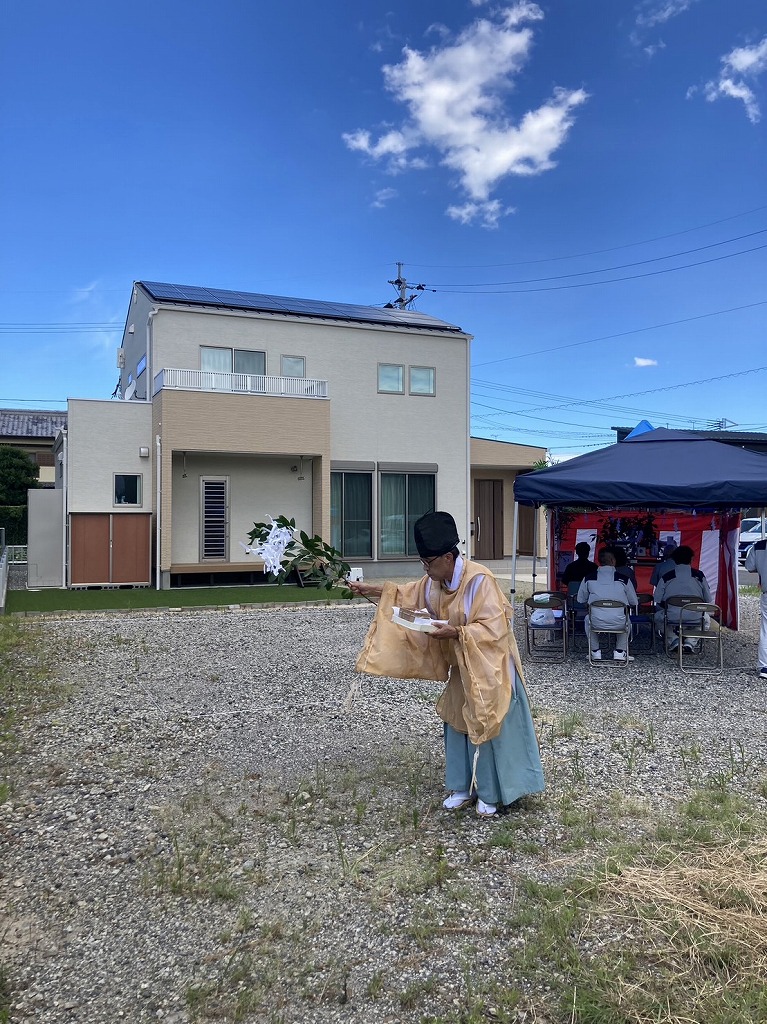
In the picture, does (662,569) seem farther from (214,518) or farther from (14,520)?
(14,520)

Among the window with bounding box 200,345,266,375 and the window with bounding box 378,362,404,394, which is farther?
the window with bounding box 378,362,404,394

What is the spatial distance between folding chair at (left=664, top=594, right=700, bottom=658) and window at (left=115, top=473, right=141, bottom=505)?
1111cm

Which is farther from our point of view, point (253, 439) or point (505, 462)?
point (505, 462)

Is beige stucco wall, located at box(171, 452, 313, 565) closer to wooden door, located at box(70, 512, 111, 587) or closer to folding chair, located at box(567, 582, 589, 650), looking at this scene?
wooden door, located at box(70, 512, 111, 587)

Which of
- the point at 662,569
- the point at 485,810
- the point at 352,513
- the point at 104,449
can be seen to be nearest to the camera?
the point at 485,810

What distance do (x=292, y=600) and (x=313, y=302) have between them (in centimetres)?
937

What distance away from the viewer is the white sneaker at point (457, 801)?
161 inches

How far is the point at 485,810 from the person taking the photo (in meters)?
3.99

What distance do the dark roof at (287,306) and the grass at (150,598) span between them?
6.14m

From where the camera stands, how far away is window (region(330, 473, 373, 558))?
57.0ft

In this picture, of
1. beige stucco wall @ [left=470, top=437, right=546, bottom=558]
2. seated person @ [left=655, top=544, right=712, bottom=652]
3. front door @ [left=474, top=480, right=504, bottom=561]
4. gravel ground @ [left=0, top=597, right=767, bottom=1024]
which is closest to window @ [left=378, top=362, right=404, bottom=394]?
beige stucco wall @ [left=470, top=437, right=546, bottom=558]

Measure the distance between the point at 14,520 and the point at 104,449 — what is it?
721 cm

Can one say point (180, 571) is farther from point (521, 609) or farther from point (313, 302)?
point (313, 302)

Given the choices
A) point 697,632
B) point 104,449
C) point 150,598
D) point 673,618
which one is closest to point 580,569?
point 673,618
